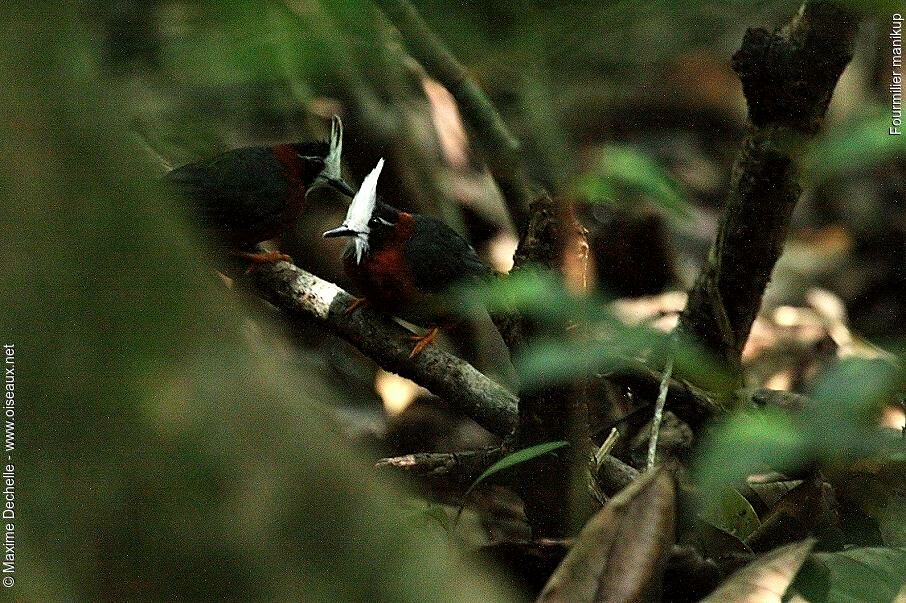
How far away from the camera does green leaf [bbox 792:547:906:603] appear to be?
56.7 inches

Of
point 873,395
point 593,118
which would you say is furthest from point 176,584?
point 593,118

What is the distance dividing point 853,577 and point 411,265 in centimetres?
162

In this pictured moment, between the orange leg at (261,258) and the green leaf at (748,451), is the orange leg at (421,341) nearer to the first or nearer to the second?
the orange leg at (261,258)

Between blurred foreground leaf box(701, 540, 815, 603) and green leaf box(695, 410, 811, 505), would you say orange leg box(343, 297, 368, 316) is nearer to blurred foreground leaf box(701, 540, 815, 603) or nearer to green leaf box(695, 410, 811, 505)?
blurred foreground leaf box(701, 540, 815, 603)

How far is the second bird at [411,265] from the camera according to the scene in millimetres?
2914

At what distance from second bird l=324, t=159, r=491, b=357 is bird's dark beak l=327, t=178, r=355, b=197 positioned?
0.24 m

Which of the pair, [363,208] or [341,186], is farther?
[341,186]

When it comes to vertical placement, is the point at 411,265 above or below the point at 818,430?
below

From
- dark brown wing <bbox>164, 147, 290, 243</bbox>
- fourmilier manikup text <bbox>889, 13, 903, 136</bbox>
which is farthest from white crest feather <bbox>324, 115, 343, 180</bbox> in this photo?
fourmilier manikup text <bbox>889, 13, 903, 136</bbox>

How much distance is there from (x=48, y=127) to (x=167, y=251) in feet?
0.57

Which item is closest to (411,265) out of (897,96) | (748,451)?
(897,96)

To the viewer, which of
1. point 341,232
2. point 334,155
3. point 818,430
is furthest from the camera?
point 334,155

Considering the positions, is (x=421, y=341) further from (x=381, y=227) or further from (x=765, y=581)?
(x=765, y=581)

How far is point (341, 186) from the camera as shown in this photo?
3252 mm
